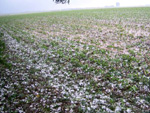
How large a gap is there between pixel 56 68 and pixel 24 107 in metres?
3.73

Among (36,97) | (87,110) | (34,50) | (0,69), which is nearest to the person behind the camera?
(87,110)

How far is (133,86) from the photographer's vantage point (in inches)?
267

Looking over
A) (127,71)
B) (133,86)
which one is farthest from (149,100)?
(127,71)

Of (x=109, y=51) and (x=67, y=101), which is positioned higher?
(x=109, y=51)

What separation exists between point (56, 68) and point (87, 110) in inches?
171

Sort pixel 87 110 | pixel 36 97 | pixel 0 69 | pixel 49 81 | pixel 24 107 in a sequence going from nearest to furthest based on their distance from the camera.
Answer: pixel 87 110 → pixel 24 107 → pixel 36 97 → pixel 49 81 → pixel 0 69

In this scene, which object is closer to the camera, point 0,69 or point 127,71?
point 127,71

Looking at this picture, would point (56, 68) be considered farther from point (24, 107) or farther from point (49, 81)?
point (24, 107)

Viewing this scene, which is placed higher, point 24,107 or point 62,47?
point 62,47

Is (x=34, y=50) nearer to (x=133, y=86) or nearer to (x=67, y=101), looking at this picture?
(x=67, y=101)

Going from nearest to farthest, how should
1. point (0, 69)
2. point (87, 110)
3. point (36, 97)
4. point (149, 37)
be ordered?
point (87, 110) < point (36, 97) < point (0, 69) < point (149, 37)

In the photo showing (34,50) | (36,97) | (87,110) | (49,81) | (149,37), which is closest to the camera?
(87,110)

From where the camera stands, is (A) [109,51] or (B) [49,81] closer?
(B) [49,81]

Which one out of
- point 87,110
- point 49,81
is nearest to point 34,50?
point 49,81
